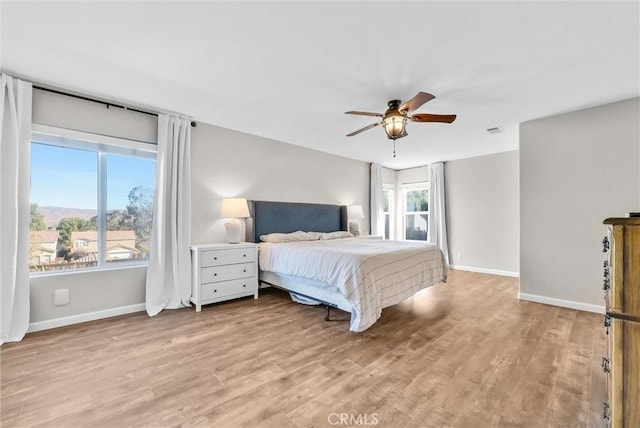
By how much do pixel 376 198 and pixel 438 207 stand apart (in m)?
1.40

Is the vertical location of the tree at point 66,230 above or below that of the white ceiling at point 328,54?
below

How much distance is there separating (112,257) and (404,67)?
151 inches

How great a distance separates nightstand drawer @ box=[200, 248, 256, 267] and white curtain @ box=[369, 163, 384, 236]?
11.3 feet

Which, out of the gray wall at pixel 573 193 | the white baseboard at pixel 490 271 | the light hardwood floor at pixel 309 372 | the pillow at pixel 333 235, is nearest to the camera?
the light hardwood floor at pixel 309 372

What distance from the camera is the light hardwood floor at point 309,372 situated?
1.57m

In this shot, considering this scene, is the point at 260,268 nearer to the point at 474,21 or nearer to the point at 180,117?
the point at 180,117

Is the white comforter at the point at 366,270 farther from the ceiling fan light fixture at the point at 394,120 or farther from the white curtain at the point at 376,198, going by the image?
the white curtain at the point at 376,198

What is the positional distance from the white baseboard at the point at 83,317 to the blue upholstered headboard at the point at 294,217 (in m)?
1.72

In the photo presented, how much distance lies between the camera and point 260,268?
3.96m

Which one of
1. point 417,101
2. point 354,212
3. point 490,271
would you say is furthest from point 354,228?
point 417,101

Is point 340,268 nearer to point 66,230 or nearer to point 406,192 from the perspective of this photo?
point 66,230

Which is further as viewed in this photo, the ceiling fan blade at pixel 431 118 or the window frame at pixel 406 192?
the window frame at pixel 406 192

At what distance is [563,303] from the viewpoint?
3.44m

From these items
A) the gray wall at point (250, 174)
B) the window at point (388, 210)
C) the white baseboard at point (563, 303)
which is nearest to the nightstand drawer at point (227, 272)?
the gray wall at point (250, 174)
